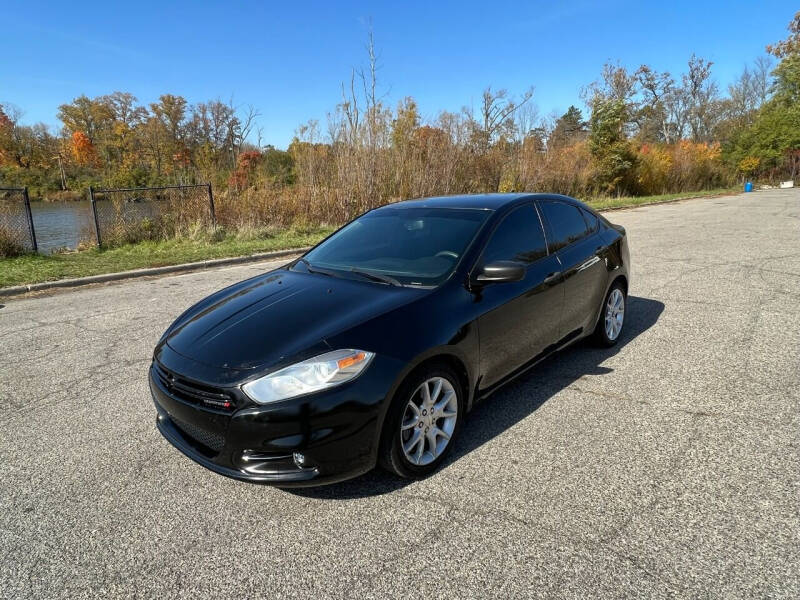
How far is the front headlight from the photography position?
2.40 meters

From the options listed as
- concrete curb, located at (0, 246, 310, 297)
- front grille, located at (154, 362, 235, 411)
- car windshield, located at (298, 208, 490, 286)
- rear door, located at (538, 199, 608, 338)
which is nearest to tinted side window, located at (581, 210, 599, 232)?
rear door, located at (538, 199, 608, 338)

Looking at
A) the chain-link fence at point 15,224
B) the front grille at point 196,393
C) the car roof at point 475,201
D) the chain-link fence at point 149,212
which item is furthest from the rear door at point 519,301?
the chain-link fence at point 149,212

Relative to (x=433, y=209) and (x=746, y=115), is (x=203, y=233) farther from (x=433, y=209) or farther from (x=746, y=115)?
(x=746, y=115)

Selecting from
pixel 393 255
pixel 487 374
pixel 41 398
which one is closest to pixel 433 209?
pixel 393 255

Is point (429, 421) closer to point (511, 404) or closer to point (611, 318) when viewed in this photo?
point (511, 404)

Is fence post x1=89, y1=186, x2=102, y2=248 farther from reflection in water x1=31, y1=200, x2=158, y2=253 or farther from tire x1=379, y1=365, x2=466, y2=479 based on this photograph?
tire x1=379, y1=365, x2=466, y2=479

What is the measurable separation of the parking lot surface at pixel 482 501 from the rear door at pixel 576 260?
47 centimetres

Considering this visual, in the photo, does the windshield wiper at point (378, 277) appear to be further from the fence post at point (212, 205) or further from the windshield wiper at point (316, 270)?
the fence post at point (212, 205)

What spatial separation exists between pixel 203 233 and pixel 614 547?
1332 centimetres

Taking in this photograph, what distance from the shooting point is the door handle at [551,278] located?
379 cm

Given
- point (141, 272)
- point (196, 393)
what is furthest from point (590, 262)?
point (141, 272)

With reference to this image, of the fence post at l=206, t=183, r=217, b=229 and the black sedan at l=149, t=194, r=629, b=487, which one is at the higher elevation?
the fence post at l=206, t=183, r=217, b=229

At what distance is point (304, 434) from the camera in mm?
2385

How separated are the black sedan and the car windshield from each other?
0.01 m
